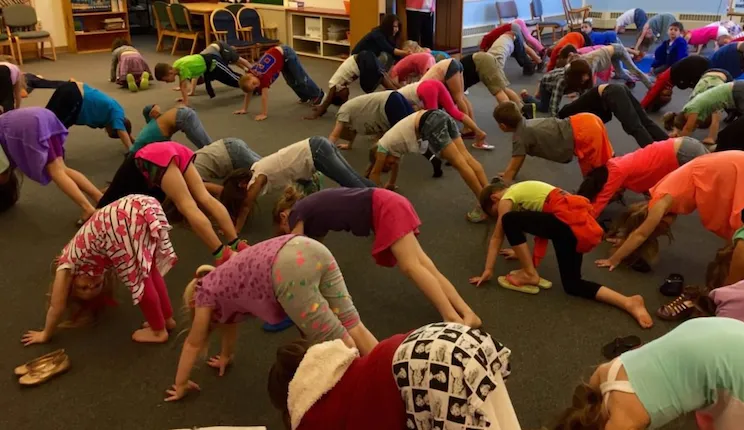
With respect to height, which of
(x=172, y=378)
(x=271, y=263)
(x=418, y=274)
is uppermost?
(x=271, y=263)

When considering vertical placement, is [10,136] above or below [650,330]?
above

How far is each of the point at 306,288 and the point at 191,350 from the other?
551 mm

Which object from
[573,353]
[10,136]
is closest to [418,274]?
[573,353]

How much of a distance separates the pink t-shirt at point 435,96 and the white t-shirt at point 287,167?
5.44 ft

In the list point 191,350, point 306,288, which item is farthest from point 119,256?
point 306,288

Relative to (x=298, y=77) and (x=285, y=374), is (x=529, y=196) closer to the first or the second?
(x=285, y=374)

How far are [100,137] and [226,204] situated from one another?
9.76 feet

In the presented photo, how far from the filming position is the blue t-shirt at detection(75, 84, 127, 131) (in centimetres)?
517

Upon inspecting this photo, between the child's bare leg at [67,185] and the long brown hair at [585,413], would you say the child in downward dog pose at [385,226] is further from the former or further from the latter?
the child's bare leg at [67,185]

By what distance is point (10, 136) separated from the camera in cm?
403

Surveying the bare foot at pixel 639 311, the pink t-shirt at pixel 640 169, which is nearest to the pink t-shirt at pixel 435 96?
the pink t-shirt at pixel 640 169

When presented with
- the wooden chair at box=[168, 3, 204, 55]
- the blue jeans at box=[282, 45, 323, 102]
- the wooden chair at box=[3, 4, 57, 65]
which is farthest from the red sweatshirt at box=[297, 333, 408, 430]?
the wooden chair at box=[3, 4, 57, 65]

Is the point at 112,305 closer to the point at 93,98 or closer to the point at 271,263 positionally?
the point at 271,263

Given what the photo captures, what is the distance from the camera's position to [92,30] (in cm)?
1061
